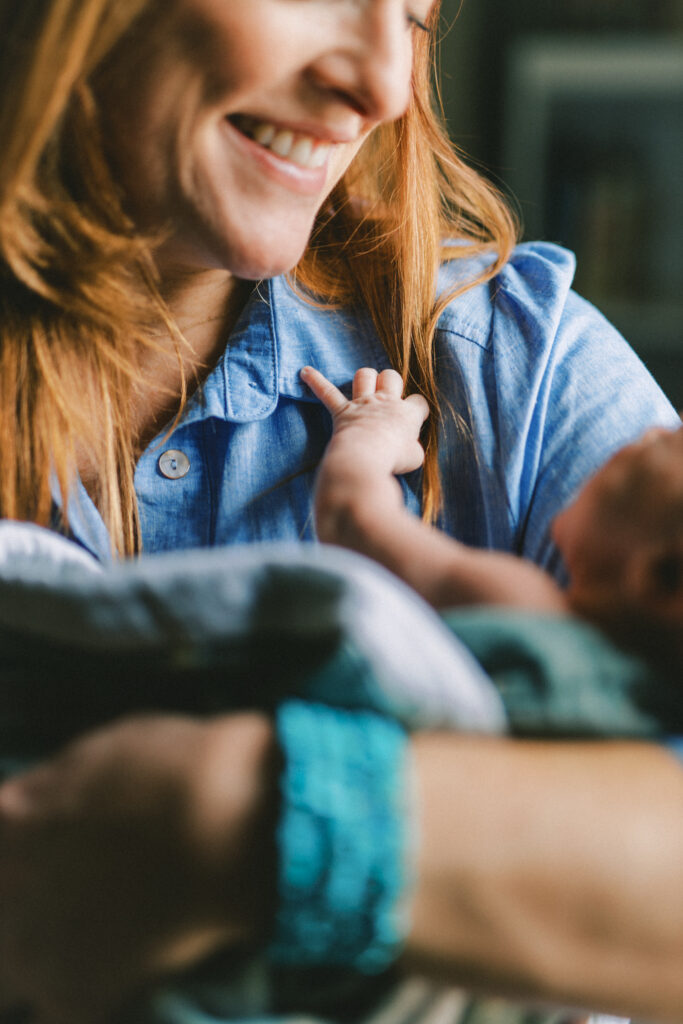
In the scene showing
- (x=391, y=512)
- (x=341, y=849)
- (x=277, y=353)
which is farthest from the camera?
(x=277, y=353)

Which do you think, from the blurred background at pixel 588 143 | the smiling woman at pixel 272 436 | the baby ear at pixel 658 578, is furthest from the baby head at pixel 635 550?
→ the blurred background at pixel 588 143

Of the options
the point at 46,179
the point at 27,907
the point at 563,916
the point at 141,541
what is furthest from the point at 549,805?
the point at 46,179

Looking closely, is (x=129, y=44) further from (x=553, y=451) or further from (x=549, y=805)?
(x=549, y=805)

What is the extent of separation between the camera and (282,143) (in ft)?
2.80

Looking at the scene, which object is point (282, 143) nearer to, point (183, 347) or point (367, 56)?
point (367, 56)

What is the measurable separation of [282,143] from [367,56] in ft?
0.35

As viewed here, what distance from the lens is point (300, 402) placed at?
1.02m

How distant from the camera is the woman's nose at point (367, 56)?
826 mm

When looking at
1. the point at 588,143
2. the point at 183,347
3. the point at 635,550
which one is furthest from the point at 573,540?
the point at 588,143

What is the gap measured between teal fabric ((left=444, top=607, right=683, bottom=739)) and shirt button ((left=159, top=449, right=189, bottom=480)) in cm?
43

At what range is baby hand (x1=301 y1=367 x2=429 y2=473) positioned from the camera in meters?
0.87

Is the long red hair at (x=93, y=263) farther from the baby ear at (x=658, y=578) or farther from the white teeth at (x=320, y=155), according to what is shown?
the baby ear at (x=658, y=578)

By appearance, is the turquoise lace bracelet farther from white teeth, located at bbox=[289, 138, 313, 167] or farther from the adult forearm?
white teeth, located at bbox=[289, 138, 313, 167]

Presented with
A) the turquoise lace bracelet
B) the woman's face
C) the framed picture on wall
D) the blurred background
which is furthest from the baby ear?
the framed picture on wall
